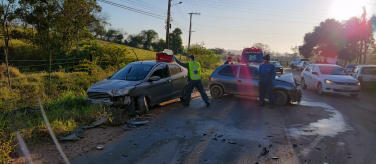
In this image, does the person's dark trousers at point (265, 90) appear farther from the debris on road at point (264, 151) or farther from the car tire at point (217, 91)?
the debris on road at point (264, 151)

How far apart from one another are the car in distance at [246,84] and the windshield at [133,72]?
11.6ft

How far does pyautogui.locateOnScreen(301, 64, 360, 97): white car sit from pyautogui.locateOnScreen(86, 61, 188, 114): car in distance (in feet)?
23.5

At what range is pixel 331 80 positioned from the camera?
1191 cm

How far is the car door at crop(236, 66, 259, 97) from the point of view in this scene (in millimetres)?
9984

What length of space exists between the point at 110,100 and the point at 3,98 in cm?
416

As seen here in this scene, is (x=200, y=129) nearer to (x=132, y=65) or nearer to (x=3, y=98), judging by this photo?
(x=132, y=65)

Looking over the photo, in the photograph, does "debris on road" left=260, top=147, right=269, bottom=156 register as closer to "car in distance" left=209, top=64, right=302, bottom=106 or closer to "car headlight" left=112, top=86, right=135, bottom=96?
"car headlight" left=112, top=86, right=135, bottom=96

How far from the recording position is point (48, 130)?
17.4 feet

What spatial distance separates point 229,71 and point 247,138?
219 inches

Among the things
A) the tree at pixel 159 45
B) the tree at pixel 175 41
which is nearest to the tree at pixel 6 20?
the tree at pixel 175 41

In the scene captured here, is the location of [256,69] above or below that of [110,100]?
above

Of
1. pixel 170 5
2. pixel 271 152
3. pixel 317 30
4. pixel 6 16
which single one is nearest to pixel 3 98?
pixel 6 16

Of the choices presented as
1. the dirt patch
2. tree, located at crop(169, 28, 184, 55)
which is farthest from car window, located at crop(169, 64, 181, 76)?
tree, located at crop(169, 28, 184, 55)

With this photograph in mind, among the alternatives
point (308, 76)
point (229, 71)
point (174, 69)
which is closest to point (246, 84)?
point (229, 71)
